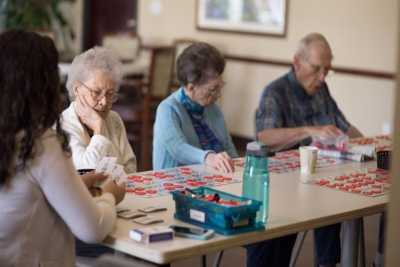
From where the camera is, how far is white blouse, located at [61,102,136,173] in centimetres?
302

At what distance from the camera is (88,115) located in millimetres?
3143

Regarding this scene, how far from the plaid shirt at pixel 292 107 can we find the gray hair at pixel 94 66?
3.58ft

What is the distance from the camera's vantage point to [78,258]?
9.18 feet

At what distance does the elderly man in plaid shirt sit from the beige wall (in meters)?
1.69

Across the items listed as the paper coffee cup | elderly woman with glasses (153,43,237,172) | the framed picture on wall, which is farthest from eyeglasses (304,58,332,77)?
the framed picture on wall

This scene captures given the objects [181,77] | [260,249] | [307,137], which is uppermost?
[181,77]

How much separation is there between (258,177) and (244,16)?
5.03 meters

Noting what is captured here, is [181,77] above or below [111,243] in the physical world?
above

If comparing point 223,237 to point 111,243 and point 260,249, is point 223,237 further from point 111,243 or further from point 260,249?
point 260,249

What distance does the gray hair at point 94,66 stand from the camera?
316 cm

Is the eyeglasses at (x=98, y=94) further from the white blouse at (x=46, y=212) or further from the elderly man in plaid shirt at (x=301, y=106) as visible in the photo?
the elderly man in plaid shirt at (x=301, y=106)

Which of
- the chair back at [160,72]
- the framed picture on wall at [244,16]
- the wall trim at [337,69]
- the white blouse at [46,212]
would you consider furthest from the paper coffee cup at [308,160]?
the framed picture on wall at [244,16]

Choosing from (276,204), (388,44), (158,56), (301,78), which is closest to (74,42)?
(158,56)

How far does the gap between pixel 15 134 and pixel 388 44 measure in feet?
15.0
